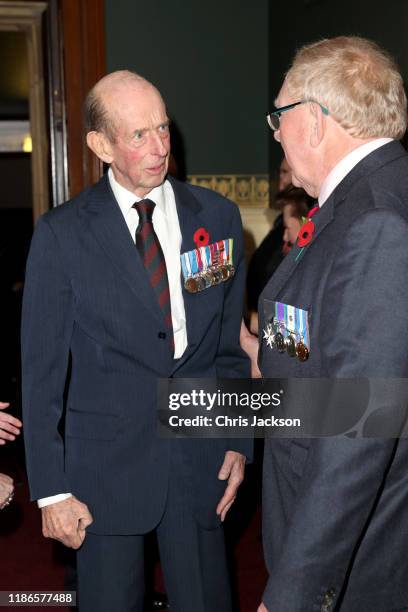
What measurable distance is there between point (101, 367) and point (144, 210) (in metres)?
0.42

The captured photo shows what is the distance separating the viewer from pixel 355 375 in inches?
49.3

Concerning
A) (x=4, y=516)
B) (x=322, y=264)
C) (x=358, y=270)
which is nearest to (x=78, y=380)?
(x=322, y=264)

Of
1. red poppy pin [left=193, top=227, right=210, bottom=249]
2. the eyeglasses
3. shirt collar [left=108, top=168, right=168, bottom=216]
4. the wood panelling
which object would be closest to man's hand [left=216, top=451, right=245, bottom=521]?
red poppy pin [left=193, top=227, right=210, bottom=249]

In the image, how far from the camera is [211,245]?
214 cm

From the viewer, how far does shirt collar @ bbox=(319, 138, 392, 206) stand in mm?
1433

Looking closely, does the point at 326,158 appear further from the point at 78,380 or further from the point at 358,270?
the point at 78,380

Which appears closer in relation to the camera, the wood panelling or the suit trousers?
the suit trousers

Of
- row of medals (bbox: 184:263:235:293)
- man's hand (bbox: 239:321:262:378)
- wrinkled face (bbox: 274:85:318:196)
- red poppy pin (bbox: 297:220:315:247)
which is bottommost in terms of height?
man's hand (bbox: 239:321:262:378)

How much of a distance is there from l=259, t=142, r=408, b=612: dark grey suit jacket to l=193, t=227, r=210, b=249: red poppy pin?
0.67 m

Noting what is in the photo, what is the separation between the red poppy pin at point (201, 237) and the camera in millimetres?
2119

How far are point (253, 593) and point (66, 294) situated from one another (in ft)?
6.21

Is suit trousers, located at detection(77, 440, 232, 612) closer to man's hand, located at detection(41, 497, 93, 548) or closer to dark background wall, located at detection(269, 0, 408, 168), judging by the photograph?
man's hand, located at detection(41, 497, 93, 548)

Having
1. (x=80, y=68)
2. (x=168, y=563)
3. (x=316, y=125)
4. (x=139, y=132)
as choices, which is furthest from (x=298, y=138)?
(x=80, y=68)

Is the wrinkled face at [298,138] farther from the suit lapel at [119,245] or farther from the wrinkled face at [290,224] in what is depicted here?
the wrinkled face at [290,224]
